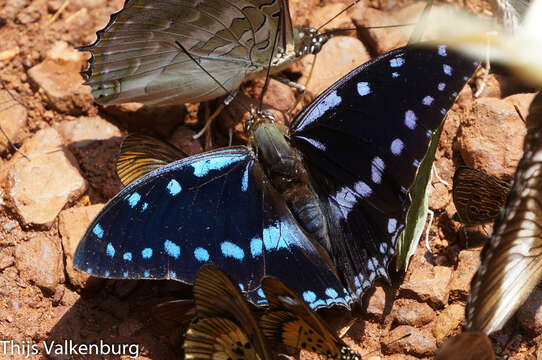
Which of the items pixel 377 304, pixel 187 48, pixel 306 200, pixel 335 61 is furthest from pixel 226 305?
pixel 335 61

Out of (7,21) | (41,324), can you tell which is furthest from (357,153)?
(7,21)

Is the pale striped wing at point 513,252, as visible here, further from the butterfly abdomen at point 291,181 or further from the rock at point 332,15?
the rock at point 332,15

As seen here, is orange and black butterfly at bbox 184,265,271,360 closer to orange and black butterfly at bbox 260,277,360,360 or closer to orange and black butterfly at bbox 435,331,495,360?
orange and black butterfly at bbox 260,277,360,360

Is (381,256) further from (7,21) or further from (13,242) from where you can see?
(7,21)

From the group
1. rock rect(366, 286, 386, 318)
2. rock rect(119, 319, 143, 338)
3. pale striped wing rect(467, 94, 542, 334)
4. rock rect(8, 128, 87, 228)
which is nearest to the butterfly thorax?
rock rect(366, 286, 386, 318)

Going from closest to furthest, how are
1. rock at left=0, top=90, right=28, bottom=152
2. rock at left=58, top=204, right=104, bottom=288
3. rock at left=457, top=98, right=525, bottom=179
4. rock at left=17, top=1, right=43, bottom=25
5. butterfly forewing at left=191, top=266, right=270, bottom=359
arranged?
butterfly forewing at left=191, top=266, right=270, bottom=359 → rock at left=58, top=204, right=104, bottom=288 → rock at left=457, top=98, right=525, bottom=179 → rock at left=0, top=90, right=28, bottom=152 → rock at left=17, top=1, right=43, bottom=25

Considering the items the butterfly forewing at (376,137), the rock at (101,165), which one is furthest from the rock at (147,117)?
the butterfly forewing at (376,137)
